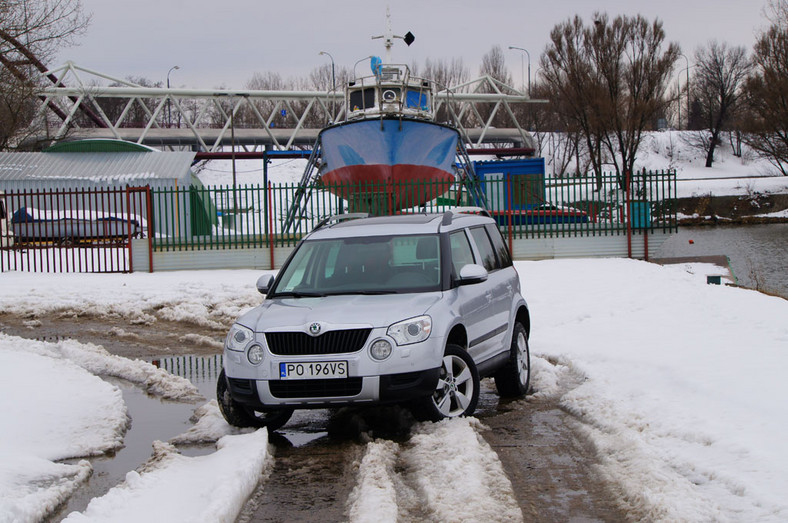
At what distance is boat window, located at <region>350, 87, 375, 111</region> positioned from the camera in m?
29.3

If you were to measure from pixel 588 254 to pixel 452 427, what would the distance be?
15896 mm

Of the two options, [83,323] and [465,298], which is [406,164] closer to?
[83,323]

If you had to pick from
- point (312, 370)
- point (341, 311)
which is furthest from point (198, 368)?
point (312, 370)

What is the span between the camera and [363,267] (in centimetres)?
751

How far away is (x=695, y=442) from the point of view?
591 centimetres

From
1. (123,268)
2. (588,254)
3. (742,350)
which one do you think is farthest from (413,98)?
(742,350)

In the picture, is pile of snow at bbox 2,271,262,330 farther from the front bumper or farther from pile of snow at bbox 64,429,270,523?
pile of snow at bbox 64,429,270,523

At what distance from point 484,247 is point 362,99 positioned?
863 inches

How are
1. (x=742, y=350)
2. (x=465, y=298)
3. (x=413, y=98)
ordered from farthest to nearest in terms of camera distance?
(x=413, y=98), (x=742, y=350), (x=465, y=298)

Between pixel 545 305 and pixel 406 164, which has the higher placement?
pixel 406 164

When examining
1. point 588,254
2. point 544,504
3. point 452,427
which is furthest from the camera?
point 588,254

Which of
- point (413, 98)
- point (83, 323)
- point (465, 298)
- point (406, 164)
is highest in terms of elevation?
point (413, 98)

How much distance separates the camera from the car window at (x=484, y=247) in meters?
8.16

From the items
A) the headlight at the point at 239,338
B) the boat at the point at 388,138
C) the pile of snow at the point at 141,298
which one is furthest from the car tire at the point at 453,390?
the boat at the point at 388,138
